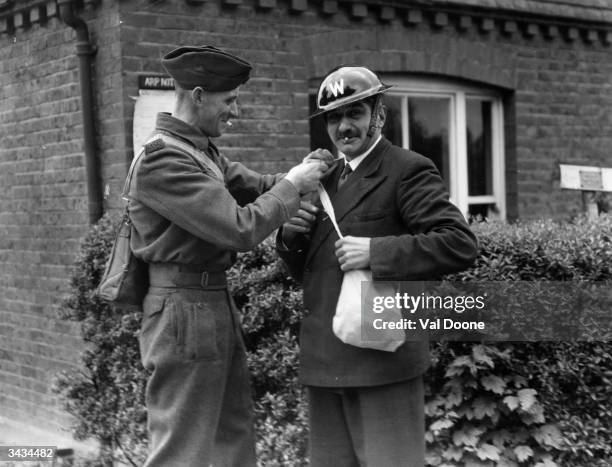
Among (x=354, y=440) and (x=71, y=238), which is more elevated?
(x=71, y=238)

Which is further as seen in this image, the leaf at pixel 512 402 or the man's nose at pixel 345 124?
the leaf at pixel 512 402

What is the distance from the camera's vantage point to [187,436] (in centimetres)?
369

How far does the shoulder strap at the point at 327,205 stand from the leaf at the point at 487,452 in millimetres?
1635

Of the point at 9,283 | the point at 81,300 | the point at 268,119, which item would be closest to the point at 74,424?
the point at 81,300

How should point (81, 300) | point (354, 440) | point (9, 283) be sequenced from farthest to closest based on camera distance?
1. point (9, 283)
2. point (81, 300)
3. point (354, 440)

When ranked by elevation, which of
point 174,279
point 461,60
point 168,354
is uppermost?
point 461,60

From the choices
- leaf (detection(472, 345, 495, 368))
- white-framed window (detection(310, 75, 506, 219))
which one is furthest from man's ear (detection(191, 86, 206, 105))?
white-framed window (detection(310, 75, 506, 219))

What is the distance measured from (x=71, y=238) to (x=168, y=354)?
340cm

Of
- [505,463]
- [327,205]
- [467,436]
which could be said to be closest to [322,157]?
[327,205]

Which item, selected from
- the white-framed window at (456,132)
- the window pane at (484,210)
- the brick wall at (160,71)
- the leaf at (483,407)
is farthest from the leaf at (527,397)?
the window pane at (484,210)

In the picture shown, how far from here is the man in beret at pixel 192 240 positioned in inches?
141

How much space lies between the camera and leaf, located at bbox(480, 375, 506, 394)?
15.0 ft

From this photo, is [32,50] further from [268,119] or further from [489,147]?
[489,147]

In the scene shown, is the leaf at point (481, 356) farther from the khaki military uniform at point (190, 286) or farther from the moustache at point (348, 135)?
the moustache at point (348, 135)
